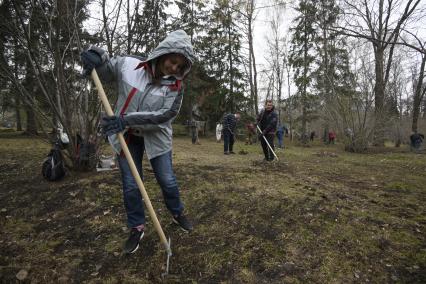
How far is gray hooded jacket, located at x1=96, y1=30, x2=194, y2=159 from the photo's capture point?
98.5 inches

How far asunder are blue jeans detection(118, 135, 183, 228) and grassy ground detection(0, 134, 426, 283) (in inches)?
13.6

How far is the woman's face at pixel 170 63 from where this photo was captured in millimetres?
2570

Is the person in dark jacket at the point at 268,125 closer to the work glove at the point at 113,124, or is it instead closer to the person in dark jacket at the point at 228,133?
the person in dark jacket at the point at 228,133

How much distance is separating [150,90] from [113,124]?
47cm

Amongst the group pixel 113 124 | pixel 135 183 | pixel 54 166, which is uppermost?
pixel 113 124

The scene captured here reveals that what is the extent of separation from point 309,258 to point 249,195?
173cm

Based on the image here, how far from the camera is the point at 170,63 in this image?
102 inches

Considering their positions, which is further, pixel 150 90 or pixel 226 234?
pixel 226 234

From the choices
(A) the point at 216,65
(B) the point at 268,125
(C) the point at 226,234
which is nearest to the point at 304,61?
(A) the point at 216,65

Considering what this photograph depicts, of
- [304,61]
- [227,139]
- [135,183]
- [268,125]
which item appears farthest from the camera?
[304,61]

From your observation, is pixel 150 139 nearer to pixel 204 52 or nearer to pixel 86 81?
pixel 86 81

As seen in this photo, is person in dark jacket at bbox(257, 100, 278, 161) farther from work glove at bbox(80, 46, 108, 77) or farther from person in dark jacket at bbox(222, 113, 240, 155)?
work glove at bbox(80, 46, 108, 77)

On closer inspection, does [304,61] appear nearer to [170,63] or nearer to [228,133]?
[228,133]

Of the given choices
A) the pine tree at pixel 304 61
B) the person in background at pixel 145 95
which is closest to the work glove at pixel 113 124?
the person in background at pixel 145 95
